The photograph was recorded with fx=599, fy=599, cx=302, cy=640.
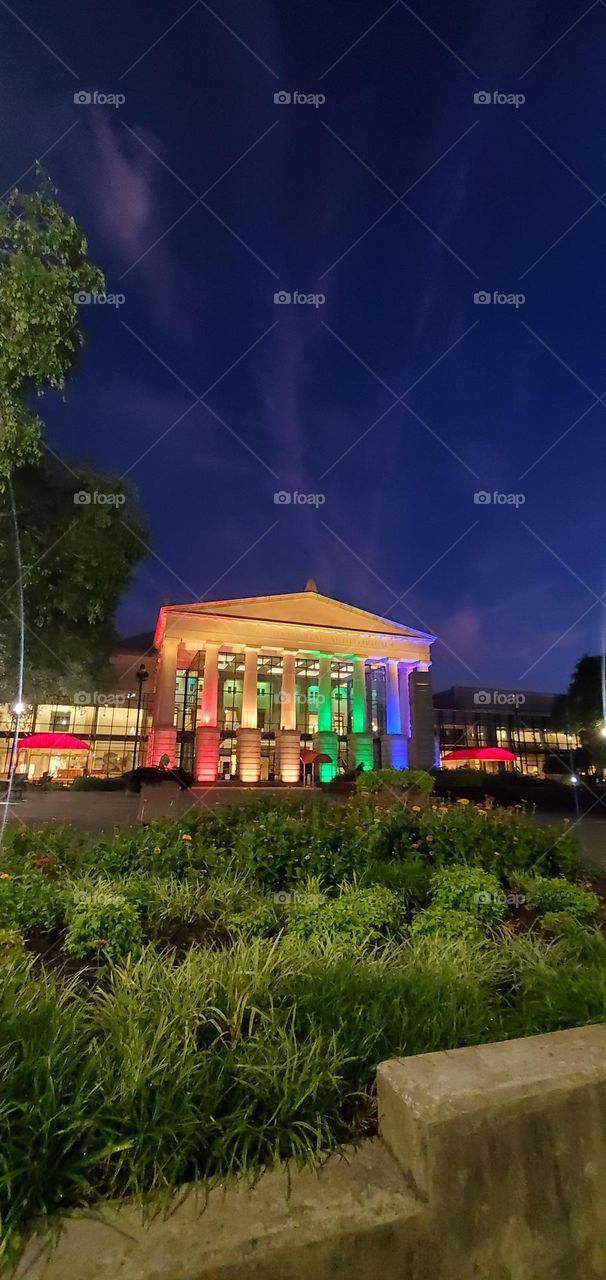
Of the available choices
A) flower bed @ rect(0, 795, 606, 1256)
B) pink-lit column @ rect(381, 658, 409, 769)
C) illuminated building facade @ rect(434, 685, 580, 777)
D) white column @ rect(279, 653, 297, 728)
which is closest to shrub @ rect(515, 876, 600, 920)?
flower bed @ rect(0, 795, 606, 1256)

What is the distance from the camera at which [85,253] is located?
37.0 feet

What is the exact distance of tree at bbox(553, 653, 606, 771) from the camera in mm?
46312

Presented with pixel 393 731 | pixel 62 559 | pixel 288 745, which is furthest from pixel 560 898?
pixel 393 731

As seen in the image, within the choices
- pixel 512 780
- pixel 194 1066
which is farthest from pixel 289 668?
pixel 194 1066

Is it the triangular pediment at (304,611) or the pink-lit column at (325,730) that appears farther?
the triangular pediment at (304,611)

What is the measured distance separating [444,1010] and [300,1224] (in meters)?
1.61

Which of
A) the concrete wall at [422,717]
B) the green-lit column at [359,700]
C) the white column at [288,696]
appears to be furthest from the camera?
the concrete wall at [422,717]

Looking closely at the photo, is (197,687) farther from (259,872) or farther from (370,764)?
(259,872)

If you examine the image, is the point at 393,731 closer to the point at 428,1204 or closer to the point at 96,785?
the point at 96,785

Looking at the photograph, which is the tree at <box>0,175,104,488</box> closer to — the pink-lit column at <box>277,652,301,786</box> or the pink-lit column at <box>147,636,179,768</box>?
the pink-lit column at <box>147,636,179,768</box>

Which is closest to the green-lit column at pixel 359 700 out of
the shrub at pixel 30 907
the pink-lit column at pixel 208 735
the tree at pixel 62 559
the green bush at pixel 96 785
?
the pink-lit column at pixel 208 735

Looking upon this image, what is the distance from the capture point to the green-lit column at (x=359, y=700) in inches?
2164

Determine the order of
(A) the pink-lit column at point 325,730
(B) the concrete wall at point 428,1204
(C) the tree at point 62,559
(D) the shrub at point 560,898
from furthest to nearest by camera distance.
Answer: (A) the pink-lit column at point 325,730 < (C) the tree at point 62,559 < (D) the shrub at point 560,898 < (B) the concrete wall at point 428,1204

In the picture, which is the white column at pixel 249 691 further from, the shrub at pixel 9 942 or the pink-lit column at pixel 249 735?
the shrub at pixel 9 942
